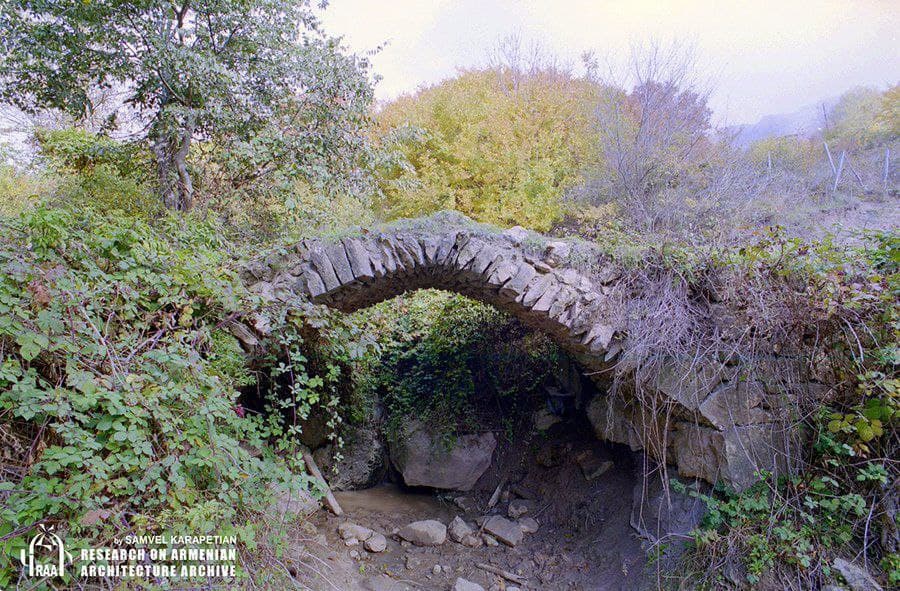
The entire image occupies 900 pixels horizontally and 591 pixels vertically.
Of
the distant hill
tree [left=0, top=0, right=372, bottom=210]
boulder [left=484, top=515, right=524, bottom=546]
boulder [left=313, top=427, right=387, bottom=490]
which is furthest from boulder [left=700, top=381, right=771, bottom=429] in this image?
the distant hill

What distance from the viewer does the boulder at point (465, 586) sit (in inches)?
143

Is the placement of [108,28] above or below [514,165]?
above

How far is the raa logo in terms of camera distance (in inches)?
75.1

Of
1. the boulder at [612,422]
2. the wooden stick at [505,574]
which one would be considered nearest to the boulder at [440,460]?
the wooden stick at [505,574]

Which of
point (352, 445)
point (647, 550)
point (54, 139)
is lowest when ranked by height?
point (647, 550)

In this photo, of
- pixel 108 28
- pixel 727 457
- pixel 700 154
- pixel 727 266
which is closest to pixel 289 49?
pixel 108 28

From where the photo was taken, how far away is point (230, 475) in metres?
2.52

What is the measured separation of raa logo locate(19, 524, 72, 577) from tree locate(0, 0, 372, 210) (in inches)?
154

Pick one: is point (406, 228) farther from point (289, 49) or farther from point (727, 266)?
point (289, 49)

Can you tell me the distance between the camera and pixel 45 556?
195 cm

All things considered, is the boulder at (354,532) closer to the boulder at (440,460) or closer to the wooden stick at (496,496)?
the boulder at (440,460)

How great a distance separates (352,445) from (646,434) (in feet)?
10.6

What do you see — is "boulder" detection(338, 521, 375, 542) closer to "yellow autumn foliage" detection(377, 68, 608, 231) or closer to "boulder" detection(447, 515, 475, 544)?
"boulder" detection(447, 515, 475, 544)

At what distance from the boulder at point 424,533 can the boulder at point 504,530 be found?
1.55 feet
